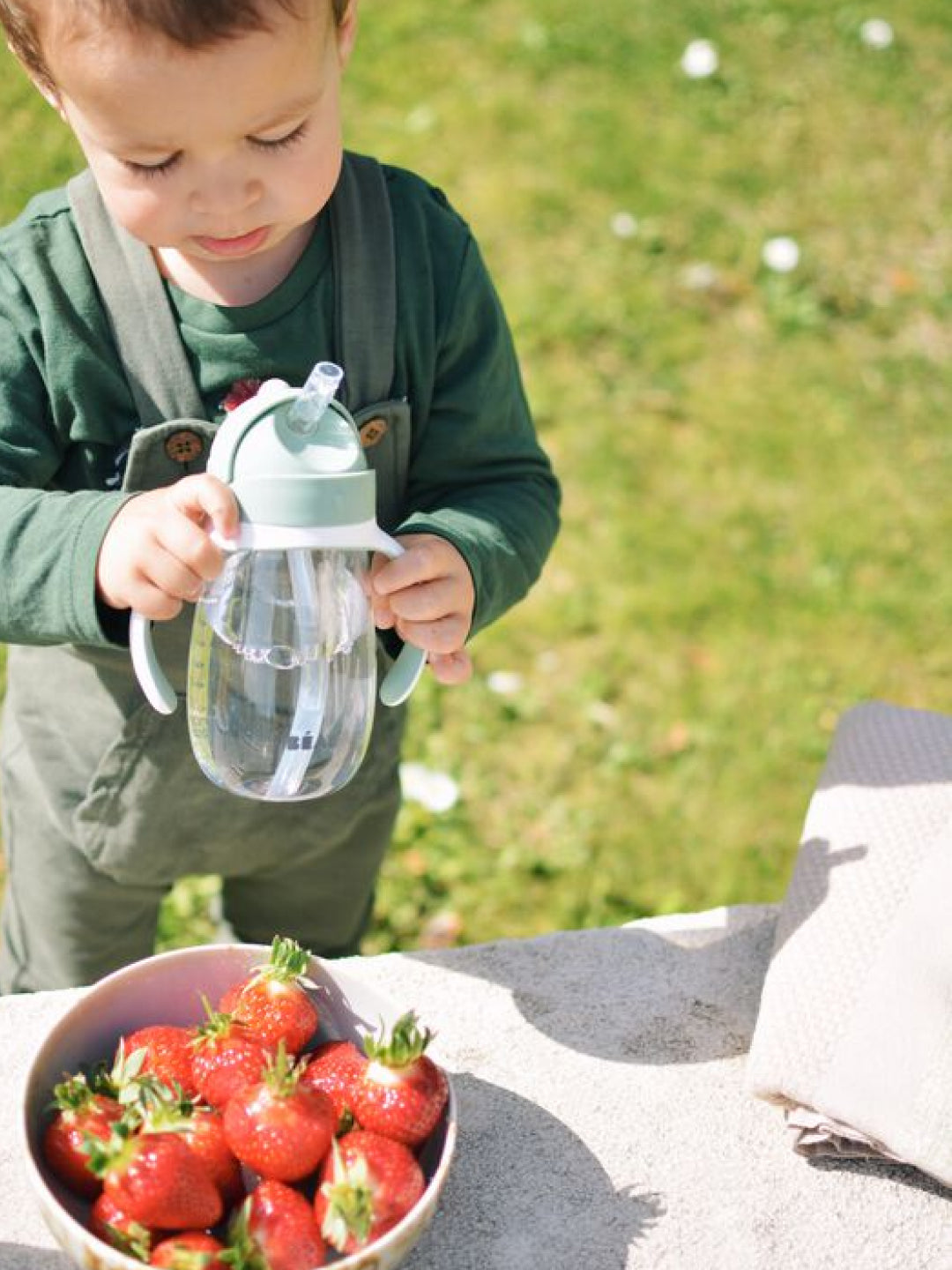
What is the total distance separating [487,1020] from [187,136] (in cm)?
96

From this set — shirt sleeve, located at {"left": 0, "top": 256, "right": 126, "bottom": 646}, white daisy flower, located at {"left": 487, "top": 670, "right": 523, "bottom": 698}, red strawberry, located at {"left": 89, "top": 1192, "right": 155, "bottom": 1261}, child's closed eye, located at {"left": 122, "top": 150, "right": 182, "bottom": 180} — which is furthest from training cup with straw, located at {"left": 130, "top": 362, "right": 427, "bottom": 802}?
white daisy flower, located at {"left": 487, "top": 670, "right": 523, "bottom": 698}

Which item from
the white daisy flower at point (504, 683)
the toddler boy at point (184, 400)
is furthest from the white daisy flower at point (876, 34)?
the toddler boy at point (184, 400)

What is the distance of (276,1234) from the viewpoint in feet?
4.07

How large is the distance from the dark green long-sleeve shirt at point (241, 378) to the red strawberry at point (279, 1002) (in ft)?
1.16

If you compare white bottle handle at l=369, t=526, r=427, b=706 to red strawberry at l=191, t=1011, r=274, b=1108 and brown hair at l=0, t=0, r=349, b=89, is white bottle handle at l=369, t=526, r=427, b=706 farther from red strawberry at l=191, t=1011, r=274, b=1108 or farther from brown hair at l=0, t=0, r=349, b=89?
brown hair at l=0, t=0, r=349, b=89

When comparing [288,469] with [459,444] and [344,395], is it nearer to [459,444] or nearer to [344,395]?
[344,395]

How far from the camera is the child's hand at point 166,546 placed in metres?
1.27

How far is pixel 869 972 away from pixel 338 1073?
23.7 inches

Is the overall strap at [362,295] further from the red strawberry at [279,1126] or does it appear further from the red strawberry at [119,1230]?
the red strawberry at [119,1230]

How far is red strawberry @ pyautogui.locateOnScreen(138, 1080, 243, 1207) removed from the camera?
128cm

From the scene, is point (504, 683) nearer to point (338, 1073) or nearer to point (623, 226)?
point (623, 226)

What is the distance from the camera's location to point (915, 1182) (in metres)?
1.57

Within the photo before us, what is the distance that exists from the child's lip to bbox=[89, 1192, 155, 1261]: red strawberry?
836 millimetres

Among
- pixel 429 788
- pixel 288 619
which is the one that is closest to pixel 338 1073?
pixel 288 619
